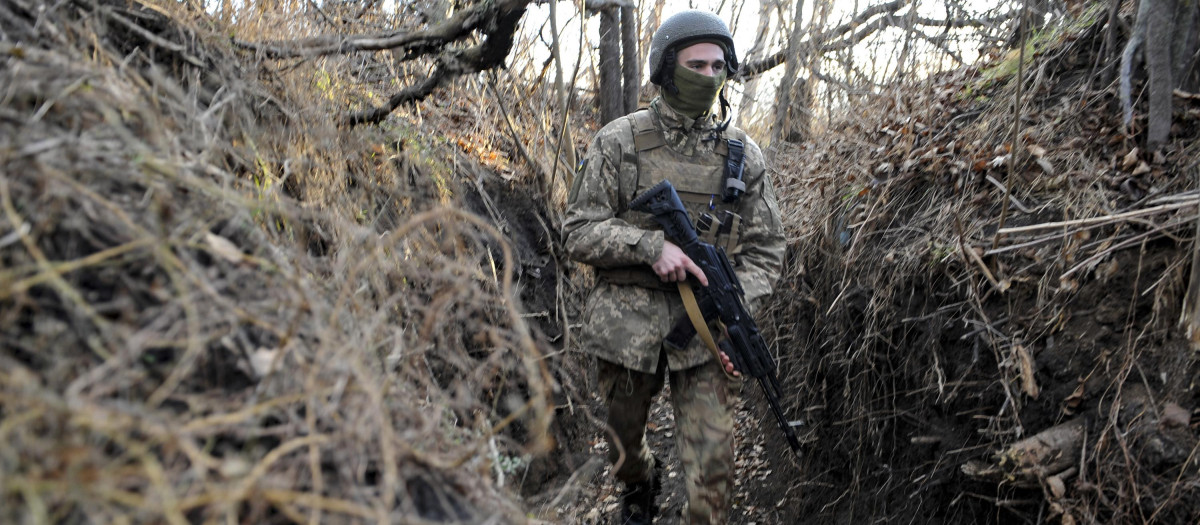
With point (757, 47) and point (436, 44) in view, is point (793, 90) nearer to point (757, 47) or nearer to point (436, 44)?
point (757, 47)

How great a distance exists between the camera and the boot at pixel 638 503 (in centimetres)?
370

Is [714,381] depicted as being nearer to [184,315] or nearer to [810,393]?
[810,393]

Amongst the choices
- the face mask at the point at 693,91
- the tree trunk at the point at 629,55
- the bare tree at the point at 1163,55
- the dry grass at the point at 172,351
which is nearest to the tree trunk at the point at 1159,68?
the bare tree at the point at 1163,55

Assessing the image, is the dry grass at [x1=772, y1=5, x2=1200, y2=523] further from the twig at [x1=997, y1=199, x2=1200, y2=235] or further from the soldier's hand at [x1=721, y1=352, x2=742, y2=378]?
the soldier's hand at [x1=721, y1=352, x2=742, y2=378]

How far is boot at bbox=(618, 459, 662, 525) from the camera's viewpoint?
3.70 meters

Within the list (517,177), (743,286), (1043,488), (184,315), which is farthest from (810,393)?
(184,315)

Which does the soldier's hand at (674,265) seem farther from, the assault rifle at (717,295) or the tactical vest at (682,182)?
the tactical vest at (682,182)

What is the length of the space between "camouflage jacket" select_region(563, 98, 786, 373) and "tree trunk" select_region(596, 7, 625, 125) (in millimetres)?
2707

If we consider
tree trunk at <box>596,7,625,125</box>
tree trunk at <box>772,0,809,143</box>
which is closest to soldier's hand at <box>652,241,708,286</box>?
tree trunk at <box>596,7,625,125</box>

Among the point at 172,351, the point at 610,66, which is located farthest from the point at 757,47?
the point at 172,351

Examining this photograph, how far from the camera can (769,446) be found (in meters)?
4.55

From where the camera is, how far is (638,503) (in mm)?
3721

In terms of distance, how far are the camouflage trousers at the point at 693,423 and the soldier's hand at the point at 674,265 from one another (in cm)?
43

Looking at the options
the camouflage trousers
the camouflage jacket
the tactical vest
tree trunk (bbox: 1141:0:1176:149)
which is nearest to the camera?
tree trunk (bbox: 1141:0:1176:149)
